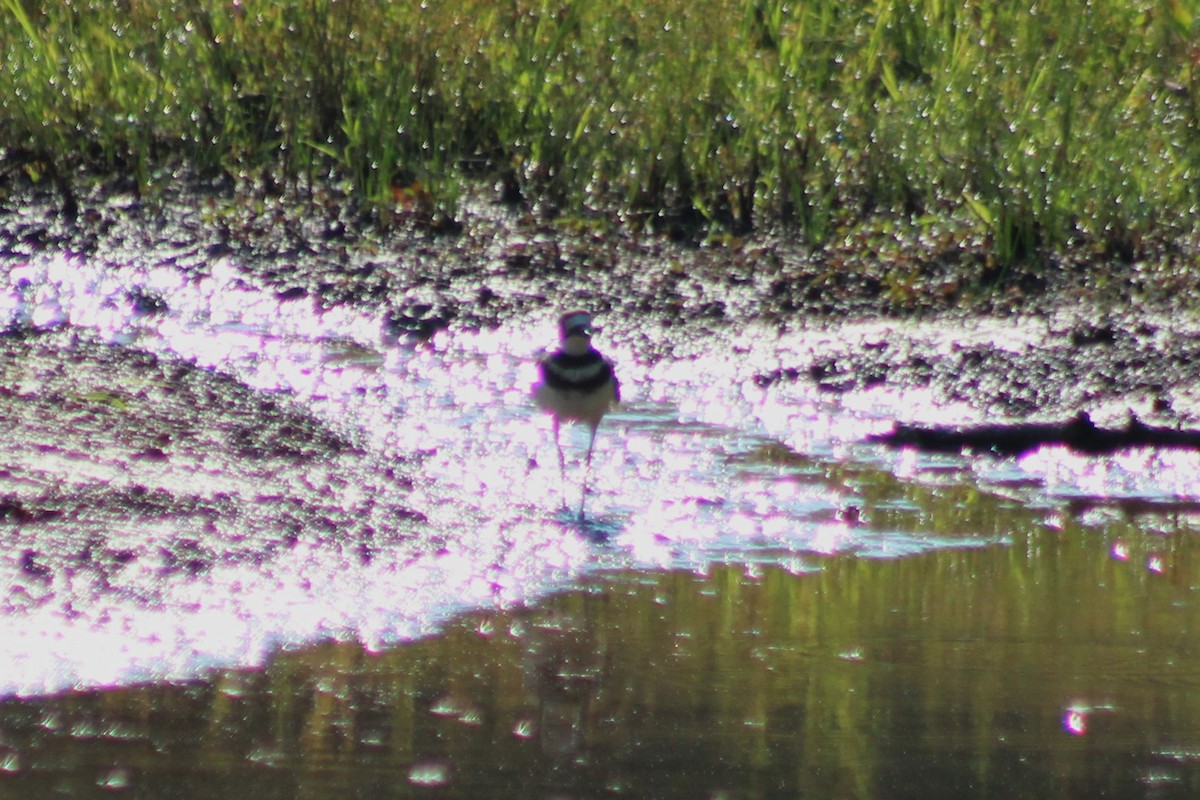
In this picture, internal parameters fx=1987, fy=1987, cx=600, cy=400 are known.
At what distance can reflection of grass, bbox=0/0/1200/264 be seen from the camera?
7648 millimetres

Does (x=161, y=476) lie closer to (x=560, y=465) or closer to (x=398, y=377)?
(x=560, y=465)

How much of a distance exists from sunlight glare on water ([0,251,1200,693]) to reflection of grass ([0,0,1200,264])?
3.27 feet

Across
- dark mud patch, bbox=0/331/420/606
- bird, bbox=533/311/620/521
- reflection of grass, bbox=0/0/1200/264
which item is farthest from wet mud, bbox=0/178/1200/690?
reflection of grass, bbox=0/0/1200/264

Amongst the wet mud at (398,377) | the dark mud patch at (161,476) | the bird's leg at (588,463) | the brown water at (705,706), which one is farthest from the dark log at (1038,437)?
the dark mud patch at (161,476)

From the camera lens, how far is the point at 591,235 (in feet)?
25.9

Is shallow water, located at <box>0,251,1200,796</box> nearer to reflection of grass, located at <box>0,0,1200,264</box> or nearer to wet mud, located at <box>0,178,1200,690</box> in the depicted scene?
wet mud, located at <box>0,178,1200,690</box>

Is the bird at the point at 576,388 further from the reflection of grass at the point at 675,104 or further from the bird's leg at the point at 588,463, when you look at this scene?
the reflection of grass at the point at 675,104

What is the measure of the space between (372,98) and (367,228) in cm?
77

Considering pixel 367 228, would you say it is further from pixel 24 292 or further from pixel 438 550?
pixel 438 550

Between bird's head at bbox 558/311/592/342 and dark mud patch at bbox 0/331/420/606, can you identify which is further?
bird's head at bbox 558/311/592/342

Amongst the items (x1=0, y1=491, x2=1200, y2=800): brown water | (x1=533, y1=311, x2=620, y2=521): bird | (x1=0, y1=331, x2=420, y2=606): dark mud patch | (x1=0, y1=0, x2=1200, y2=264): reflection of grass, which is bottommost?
(x1=0, y1=491, x2=1200, y2=800): brown water

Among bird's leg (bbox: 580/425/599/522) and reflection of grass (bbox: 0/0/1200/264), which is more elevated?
reflection of grass (bbox: 0/0/1200/264)

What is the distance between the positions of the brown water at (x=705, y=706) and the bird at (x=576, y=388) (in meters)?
1.14

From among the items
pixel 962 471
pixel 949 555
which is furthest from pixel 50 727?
pixel 962 471
